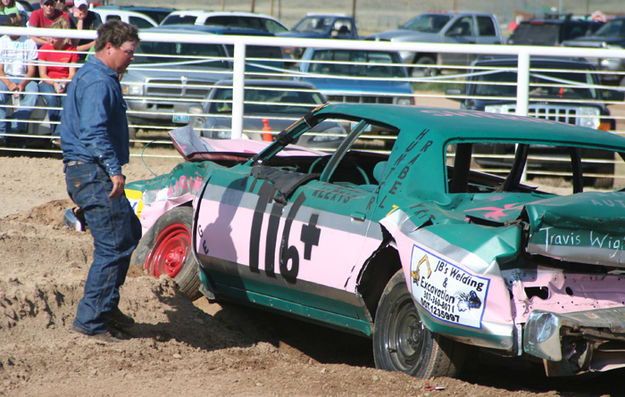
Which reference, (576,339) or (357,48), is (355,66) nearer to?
(357,48)

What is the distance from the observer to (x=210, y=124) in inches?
504

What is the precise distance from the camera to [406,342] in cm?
497

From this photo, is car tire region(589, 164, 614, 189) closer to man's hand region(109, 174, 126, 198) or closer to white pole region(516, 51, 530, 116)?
white pole region(516, 51, 530, 116)

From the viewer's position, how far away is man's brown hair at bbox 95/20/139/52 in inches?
206

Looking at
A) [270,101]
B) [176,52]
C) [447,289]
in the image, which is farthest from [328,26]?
[447,289]

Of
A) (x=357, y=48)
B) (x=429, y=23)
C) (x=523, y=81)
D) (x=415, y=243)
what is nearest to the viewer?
(x=415, y=243)

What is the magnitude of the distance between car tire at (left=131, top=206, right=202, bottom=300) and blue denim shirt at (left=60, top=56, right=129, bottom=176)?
1449 mm

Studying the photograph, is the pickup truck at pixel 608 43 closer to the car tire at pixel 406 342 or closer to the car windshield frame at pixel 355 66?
the car windshield frame at pixel 355 66

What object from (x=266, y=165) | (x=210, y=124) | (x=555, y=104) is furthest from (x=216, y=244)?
(x=555, y=104)

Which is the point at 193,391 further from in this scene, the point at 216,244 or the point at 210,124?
the point at 210,124

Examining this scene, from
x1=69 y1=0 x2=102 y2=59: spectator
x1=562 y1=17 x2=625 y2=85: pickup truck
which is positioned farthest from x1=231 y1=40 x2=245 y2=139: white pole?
x1=562 y1=17 x2=625 y2=85: pickup truck

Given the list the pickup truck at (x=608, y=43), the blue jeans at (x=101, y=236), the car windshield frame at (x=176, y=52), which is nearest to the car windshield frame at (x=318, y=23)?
the pickup truck at (x=608, y=43)

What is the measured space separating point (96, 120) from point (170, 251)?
2.11 m

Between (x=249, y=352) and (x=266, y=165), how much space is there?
4.59ft
